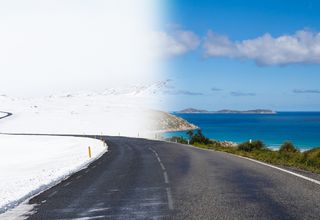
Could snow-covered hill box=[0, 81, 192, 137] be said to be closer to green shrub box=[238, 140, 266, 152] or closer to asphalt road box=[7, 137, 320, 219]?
green shrub box=[238, 140, 266, 152]

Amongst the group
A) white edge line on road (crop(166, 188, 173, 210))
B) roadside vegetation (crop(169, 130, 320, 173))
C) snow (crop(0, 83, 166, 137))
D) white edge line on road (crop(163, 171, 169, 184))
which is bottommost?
white edge line on road (crop(166, 188, 173, 210))

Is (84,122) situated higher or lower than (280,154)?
higher

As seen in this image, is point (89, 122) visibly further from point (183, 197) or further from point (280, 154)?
point (183, 197)

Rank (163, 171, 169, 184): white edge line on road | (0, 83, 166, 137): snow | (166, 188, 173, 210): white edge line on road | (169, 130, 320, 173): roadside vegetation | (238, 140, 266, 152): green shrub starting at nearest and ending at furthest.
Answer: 1. (166, 188, 173, 210): white edge line on road
2. (163, 171, 169, 184): white edge line on road
3. (169, 130, 320, 173): roadside vegetation
4. (238, 140, 266, 152): green shrub
5. (0, 83, 166, 137): snow

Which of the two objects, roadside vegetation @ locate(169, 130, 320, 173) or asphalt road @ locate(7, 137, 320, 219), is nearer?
asphalt road @ locate(7, 137, 320, 219)

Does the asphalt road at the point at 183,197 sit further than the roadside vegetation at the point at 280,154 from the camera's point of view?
No

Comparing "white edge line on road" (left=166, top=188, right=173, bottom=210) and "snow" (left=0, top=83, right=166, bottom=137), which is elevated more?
"snow" (left=0, top=83, right=166, bottom=137)

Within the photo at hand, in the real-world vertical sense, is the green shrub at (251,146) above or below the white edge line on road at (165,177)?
above

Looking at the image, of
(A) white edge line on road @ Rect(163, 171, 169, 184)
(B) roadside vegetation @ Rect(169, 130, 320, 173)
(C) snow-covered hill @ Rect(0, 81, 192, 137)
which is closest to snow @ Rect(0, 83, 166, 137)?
(C) snow-covered hill @ Rect(0, 81, 192, 137)

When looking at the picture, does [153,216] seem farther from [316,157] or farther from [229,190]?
[316,157]

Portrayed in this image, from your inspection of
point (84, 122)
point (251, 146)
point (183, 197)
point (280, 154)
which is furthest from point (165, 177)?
point (84, 122)

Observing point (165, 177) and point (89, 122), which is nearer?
point (165, 177)

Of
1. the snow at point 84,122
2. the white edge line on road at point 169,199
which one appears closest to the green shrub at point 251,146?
the white edge line on road at point 169,199

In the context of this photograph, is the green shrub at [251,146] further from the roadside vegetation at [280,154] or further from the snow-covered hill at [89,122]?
the snow-covered hill at [89,122]
